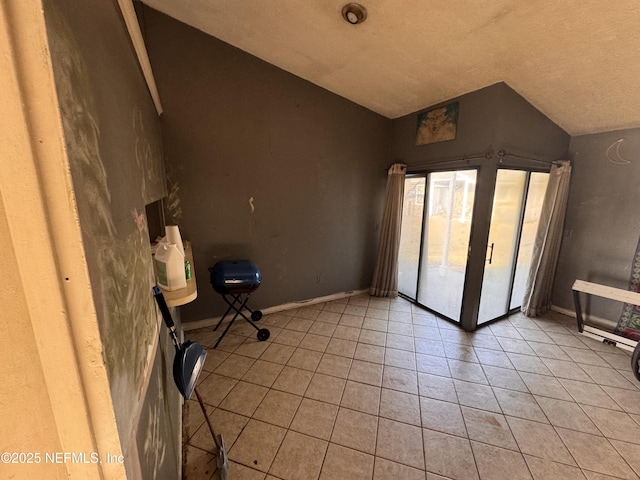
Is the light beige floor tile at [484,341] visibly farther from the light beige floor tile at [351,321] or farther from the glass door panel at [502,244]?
the light beige floor tile at [351,321]

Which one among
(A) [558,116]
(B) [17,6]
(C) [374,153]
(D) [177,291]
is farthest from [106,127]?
(A) [558,116]

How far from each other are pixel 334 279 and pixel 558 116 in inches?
129

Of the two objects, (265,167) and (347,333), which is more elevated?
(265,167)

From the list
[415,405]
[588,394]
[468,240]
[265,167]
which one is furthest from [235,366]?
[588,394]

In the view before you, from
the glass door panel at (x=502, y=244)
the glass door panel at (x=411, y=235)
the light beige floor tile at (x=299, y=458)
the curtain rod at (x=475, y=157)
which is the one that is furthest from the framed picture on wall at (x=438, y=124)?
the light beige floor tile at (x=299, y=458)

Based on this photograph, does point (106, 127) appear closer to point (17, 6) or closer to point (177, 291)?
point (17, 6)

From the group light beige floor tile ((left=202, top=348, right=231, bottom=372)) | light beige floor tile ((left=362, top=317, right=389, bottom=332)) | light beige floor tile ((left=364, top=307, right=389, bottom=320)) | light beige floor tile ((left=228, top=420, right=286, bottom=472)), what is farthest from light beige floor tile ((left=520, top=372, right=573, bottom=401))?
light beige floor tile ((left=202, top=348, right=231, bottom=372))

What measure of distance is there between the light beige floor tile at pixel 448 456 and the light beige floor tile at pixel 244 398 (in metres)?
1.20

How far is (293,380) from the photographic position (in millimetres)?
2104

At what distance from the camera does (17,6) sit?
358 mm

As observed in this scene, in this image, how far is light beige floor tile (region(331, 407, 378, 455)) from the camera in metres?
1.59

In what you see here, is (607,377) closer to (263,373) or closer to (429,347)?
(429,347)

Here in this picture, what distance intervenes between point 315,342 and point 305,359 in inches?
11.4

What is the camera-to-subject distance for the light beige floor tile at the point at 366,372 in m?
2.12
